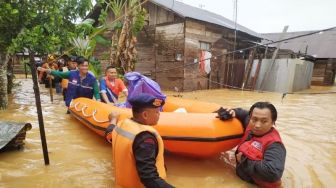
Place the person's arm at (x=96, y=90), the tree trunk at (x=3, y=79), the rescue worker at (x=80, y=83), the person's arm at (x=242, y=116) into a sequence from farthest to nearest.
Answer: the tree trunk at (x=3, y=79)
the person's arm at (x=96, y=90)
the rescue worker at (x=80, y=83)
the person's arm at (x=242, y=116)

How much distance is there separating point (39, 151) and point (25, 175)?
0.74m

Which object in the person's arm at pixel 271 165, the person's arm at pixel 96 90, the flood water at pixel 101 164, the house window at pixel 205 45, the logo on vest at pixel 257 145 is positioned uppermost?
the house window at pixel 205 45

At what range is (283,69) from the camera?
12.2m

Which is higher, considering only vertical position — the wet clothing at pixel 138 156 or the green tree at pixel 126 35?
the green tree at pixel 126 35

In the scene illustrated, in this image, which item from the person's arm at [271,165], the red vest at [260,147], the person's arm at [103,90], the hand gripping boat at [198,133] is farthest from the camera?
the person's arm at [103,90]

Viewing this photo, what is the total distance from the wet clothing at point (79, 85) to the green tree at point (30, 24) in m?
0.96

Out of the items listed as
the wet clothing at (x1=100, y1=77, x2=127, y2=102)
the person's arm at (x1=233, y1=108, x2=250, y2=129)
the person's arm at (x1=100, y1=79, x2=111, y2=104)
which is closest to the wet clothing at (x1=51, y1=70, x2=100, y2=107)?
the wet clothing at (x1=100, y1=77, x2=127, y2=102)

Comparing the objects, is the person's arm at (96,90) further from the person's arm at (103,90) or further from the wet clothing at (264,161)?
the wet clothing at (264,161)

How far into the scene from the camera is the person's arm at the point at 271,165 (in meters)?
2.50

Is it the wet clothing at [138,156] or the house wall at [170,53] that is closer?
the wet clothing at [138,156]

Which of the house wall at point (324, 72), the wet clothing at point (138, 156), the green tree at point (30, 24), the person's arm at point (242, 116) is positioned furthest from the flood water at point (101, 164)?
the house wall at point (324, 72)

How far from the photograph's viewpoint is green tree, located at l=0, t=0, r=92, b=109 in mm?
5555

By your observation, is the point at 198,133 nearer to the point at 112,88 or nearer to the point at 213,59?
the point at 112,88

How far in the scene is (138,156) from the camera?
1816 mm
